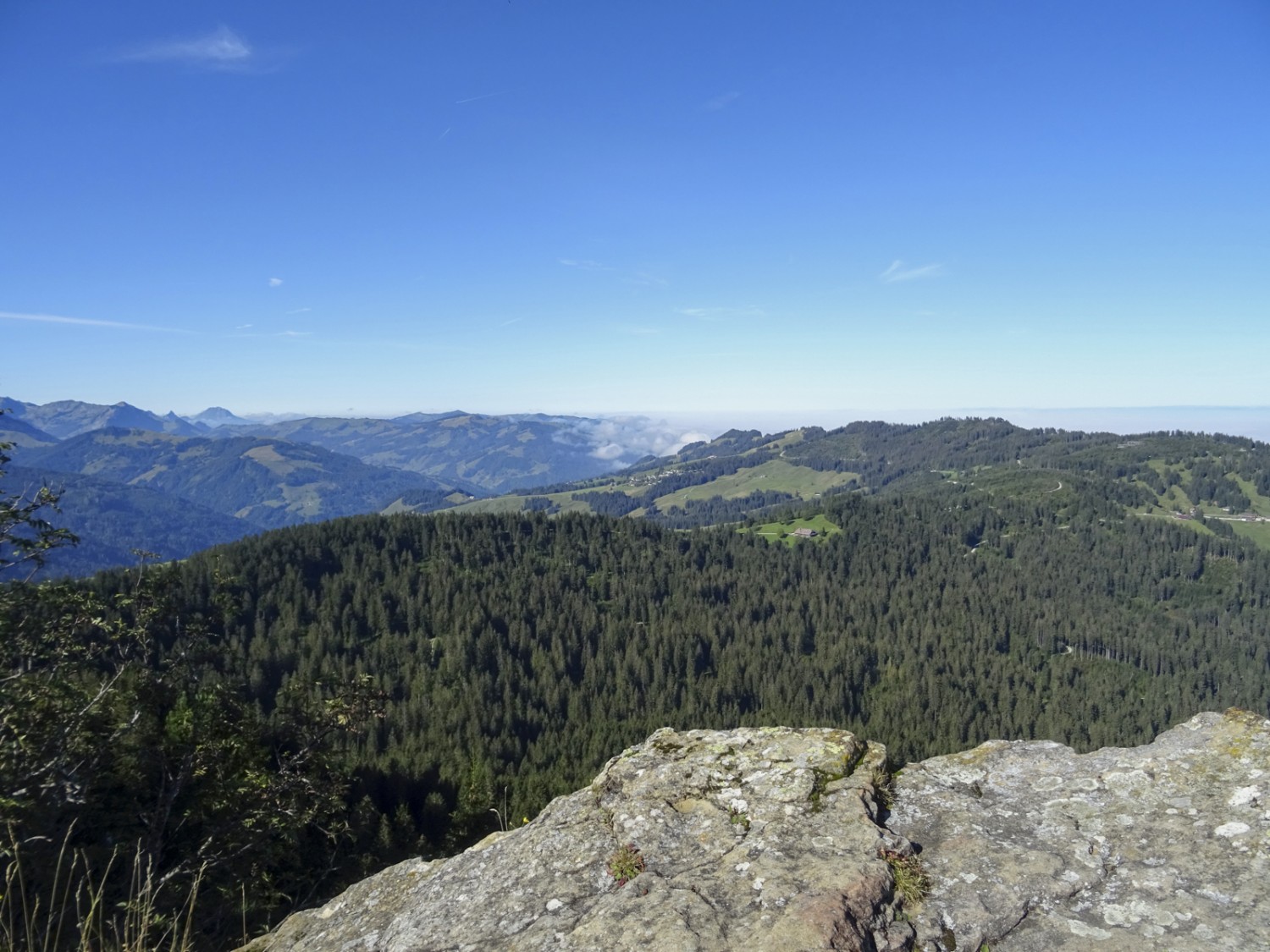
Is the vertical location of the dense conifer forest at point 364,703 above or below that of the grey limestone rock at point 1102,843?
below

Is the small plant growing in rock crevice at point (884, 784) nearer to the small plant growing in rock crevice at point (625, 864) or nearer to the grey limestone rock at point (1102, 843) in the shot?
the grey limestone rock at point (1102, 843)

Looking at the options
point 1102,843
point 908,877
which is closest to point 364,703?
point 908,877

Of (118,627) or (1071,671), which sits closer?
(118,627)

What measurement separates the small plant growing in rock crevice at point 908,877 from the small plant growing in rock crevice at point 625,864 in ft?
9.63

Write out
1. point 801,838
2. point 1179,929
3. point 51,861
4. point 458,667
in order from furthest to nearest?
point 458,667, point 51,861, point 801,838, point 1179,929

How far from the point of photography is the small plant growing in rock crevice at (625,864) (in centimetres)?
755

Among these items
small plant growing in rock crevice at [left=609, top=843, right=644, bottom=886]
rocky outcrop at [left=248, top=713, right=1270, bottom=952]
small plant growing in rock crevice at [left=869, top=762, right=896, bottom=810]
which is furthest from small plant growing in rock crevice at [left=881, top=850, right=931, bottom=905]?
small plant growing in rock crevice at [left=609, top=843, right=644, bottom=886]

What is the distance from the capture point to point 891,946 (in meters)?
6.16

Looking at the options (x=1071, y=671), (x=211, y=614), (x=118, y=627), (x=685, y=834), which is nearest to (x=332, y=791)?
(x=211, y=614)

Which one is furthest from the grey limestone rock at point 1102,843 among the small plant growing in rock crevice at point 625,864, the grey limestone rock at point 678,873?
the small plant growing in rock crevice at point 625,864

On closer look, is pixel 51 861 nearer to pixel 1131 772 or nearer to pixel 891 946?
pixel 891 946

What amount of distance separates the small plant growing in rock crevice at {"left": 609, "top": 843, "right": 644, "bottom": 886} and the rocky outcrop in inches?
1.5

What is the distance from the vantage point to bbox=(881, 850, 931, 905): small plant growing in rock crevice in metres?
6.84

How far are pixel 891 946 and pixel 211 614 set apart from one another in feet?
69.4
